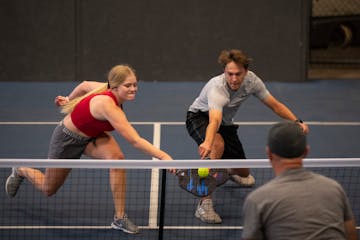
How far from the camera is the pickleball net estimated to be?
6.46m

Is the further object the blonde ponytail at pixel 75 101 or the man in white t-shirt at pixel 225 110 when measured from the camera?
the man in white t-shirt at pixel 225 110

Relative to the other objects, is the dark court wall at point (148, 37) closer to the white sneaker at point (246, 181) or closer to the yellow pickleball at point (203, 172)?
the white sneaker at point (246, 181)

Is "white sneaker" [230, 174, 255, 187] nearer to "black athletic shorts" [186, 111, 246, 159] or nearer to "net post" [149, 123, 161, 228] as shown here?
"black athletic shorts" [186, 111, 246, 159]

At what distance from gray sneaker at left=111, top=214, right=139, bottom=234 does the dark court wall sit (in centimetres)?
699

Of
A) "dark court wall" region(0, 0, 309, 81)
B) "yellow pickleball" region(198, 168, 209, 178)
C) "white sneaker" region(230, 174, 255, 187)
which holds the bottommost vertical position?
"white sneaker" region(230, 174, 255, 187)

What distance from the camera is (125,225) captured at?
642cm

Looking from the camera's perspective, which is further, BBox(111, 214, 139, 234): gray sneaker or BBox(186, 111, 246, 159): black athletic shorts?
BBox(186, 111, 246, 159): black athletic shorts

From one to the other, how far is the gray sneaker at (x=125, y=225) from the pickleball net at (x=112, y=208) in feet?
0.13

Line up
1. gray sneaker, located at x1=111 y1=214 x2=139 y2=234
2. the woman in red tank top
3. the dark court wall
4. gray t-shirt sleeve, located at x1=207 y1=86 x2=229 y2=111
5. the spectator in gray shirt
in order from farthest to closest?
the dark court wall → gray t-shirt sleeve, located at x1=207 y1=86 x2=229 y2=111 → gray sneaker, located at x1=111 y1=214 x2=139 y2=234 → the woman in red tank top → the spectator in gray shirt

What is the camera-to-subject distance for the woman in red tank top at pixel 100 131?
6129mm

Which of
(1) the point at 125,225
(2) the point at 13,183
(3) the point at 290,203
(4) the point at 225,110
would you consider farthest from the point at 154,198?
(3) the point at 290,203

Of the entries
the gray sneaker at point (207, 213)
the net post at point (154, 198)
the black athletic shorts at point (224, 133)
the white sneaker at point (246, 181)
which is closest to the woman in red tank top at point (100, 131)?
the net post at point (154, 198)

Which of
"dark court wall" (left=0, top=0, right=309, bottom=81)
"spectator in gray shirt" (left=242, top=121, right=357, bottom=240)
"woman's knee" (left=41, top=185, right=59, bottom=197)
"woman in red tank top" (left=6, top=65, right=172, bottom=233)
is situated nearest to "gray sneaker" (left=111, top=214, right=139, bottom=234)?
"woman in red tank top" (left=6, top=65, right=172, bottom=233)

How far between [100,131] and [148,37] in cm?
681
